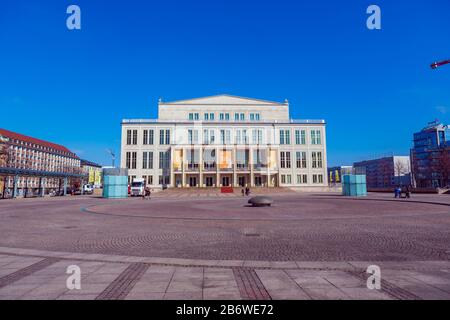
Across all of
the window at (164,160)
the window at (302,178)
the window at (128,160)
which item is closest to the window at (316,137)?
the window at (302,178)

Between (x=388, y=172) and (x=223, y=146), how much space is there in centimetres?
11830

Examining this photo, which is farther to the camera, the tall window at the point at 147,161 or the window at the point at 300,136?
the window at the point at 300,136

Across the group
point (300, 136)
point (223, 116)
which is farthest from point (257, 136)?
point (300, 136)

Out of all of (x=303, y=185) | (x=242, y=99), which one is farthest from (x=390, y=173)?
(x=242, y=99)

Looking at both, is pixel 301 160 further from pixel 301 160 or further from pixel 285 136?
pixel 285 136

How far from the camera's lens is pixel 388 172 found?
148250 millimetres

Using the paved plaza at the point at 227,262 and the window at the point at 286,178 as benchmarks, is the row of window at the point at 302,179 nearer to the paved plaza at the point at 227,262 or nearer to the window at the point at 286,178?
the window at the point at 286,178

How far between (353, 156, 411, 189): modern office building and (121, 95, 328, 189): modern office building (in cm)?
7919

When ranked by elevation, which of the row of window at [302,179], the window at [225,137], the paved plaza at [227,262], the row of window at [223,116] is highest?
the row of window at [223,116]

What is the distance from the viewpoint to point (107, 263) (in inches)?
258

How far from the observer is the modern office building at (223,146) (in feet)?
225

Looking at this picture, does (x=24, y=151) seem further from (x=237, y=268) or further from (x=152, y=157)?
(x=237, y=268)

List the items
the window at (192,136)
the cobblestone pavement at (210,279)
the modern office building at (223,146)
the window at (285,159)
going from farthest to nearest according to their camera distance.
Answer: the window at (285,159)
the window at (192,136)
the modern office building at (223,146)
the cobblestone pavement at (210,279)

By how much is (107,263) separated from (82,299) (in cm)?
238
